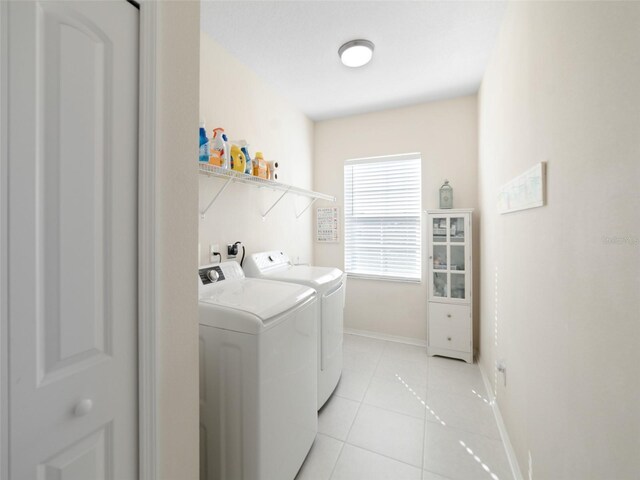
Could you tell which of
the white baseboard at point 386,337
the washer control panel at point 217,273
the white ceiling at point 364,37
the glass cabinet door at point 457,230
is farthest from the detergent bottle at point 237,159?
the white baseboard at point 386,337

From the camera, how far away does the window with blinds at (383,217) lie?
10.2ft

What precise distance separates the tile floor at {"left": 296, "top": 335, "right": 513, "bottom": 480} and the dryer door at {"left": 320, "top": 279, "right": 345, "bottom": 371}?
1.08 ft

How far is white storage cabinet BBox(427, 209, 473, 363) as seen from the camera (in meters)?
2.68

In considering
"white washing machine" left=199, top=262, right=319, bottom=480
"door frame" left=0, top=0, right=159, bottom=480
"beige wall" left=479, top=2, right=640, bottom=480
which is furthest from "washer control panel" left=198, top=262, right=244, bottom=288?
"beige wall" left=479, top=2, right=640, bottom=480

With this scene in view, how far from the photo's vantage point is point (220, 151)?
1.75 m

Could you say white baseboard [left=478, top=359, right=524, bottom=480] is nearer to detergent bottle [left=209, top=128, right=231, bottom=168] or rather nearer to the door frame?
the door frame

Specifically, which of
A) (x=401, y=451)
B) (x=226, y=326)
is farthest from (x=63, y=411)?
(x=401, y=451)

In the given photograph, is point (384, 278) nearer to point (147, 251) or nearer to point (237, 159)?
point (237, 159)

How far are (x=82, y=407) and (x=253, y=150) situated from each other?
2.15 m

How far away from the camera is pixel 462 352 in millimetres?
2691

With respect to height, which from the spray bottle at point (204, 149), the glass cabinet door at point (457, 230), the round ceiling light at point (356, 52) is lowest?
the glass cabinet door at point (457, 230)

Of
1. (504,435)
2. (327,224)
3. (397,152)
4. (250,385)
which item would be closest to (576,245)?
(250,385)

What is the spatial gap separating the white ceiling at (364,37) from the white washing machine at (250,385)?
1.76m

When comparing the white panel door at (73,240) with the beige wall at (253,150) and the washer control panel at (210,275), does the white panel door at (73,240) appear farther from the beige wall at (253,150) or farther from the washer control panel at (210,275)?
the beige wall at (253,150)
